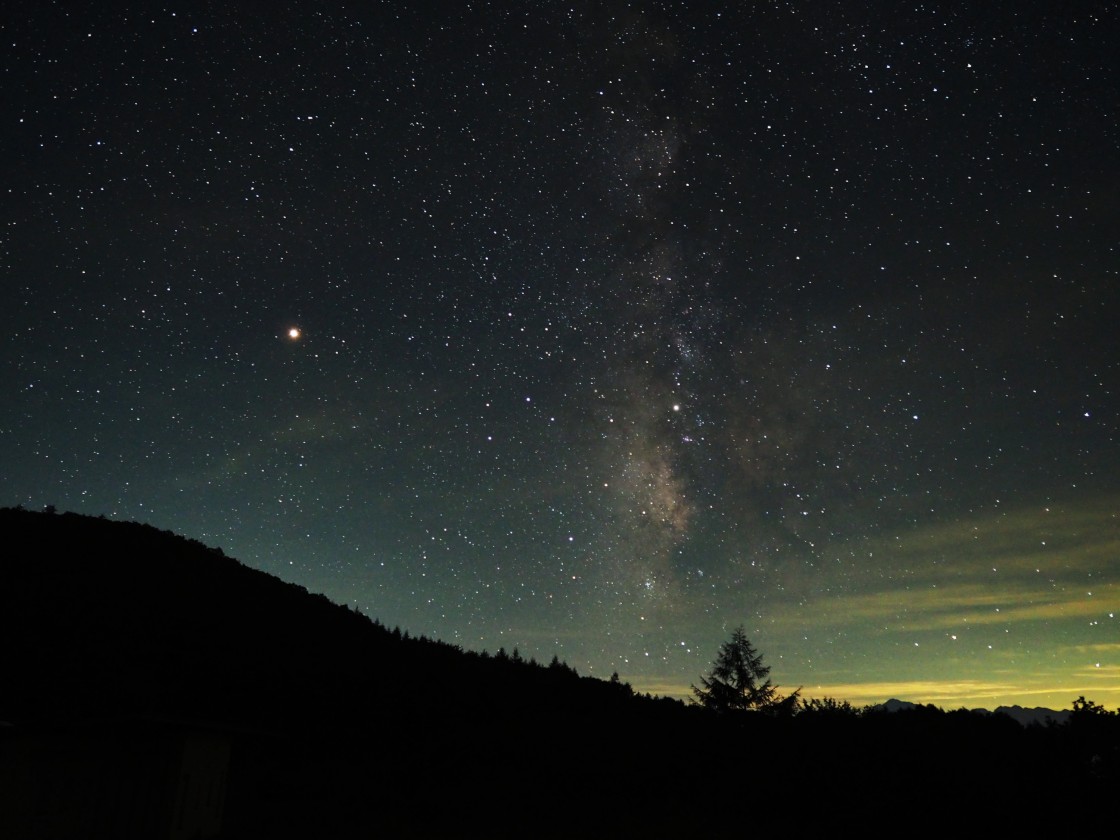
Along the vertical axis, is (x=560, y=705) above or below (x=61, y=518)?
below

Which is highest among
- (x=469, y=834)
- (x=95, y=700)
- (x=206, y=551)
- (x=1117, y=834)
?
(x=206, y=551)

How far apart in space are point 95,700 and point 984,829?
1011 inches

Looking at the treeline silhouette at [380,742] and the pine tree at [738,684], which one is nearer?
the treeline silhouette at [380,742]

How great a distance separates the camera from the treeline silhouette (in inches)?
541

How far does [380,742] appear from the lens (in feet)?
80.2

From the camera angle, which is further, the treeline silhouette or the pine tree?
the pine tree

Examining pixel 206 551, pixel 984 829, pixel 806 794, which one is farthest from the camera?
pixel 206 551

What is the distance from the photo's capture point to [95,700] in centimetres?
2230

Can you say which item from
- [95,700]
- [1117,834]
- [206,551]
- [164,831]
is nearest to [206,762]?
[164,831]

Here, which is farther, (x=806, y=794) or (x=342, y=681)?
(x=342, y=681)

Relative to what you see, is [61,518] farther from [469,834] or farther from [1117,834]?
[1117,834]

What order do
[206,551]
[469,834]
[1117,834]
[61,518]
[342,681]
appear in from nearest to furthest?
[1117,834] → [469,834] → [342,681] → [61,518] → [206,551]

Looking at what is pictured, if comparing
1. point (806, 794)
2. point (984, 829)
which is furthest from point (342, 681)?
point (984, 829)

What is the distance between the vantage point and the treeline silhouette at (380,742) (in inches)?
541
